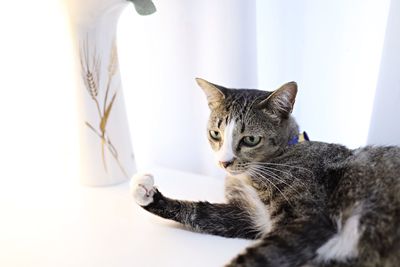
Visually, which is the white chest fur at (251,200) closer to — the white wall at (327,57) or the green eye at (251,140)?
the green eye at (251,140)

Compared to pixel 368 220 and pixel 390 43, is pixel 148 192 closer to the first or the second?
pixel 368 220

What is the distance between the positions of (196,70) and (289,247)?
635mm

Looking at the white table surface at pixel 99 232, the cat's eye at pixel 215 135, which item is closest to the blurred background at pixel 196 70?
A: the white table surface at pixel 99 232

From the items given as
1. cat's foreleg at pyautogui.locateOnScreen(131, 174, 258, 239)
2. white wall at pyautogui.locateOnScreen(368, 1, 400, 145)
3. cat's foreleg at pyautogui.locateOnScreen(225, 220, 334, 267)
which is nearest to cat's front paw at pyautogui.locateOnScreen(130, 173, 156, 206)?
cat's foreleg at pyautogui.locateOnScreen(131, 174, 258, 239)

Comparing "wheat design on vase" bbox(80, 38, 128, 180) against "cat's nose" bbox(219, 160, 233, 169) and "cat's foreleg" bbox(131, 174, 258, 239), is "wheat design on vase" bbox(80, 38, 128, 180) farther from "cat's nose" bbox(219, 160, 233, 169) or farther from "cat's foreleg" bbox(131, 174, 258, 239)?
"cat's nose" bbox(219, 160, 233, 169)

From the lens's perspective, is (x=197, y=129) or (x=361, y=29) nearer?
(x=361, y=29)

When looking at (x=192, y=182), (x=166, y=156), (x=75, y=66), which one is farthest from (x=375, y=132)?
(x=75, y=66)

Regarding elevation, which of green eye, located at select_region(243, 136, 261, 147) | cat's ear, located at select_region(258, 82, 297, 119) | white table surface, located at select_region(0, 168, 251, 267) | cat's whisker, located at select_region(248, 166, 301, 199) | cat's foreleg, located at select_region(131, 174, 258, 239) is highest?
cat's ear, located at select_region(258, 82, 297, 119)

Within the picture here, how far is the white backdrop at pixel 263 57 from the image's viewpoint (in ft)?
3.06

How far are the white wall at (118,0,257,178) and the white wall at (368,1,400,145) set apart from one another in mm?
319

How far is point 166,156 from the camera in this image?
1.28m

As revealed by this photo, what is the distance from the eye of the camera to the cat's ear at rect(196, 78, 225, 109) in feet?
2.84

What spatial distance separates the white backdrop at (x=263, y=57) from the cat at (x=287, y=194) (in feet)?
0.61

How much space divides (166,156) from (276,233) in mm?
675
